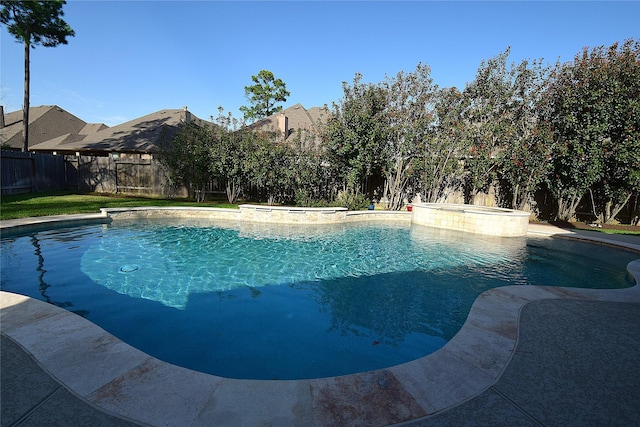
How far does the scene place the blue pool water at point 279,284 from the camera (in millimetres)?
4000

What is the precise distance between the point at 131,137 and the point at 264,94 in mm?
19132

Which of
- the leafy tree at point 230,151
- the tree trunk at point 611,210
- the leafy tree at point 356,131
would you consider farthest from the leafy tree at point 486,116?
the leafy tree at point 230,151

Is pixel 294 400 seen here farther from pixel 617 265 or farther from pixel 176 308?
pixel 617 265

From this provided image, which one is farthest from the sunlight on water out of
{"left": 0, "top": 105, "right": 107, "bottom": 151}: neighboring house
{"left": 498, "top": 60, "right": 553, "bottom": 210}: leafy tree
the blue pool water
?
{"left": 0, "top": 105, "right": 107, "bottom": 151}: neighboring house

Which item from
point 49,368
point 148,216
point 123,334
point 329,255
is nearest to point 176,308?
point 123,334

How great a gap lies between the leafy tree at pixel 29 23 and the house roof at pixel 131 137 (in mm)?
4891

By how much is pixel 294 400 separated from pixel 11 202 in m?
17.8

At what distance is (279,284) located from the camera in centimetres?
630

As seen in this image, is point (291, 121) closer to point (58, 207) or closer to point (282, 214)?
point (282, 214)

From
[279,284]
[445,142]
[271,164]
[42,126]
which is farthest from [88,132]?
[279,284]

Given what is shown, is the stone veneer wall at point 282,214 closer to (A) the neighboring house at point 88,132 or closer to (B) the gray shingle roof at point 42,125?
(A) the neighboring house at point 88,132

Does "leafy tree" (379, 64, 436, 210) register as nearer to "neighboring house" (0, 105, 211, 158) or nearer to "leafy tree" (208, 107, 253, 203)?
"leafy tree" (208, 107, 253, 203)

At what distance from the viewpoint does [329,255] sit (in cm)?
848

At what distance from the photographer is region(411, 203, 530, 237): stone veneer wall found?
1159 centimetres
